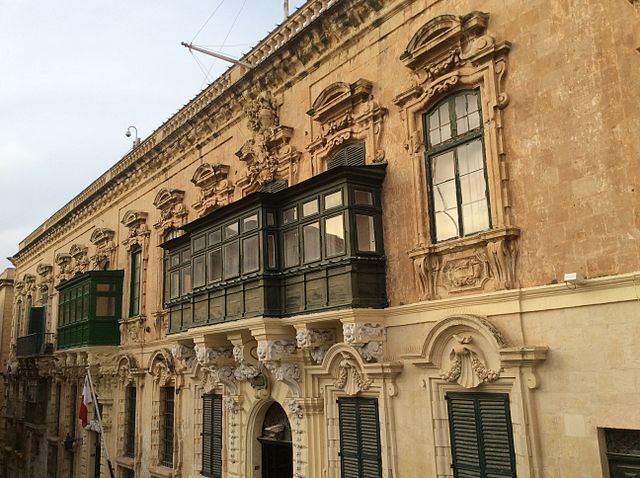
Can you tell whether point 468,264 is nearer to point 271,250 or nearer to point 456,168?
point 456,168

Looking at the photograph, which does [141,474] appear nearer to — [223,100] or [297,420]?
[297,420]

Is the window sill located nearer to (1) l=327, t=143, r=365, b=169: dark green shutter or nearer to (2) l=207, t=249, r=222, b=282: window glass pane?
(1) l=327, t=143, r=365, b=169: dark green shutter

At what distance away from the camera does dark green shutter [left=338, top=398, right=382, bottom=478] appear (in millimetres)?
10305

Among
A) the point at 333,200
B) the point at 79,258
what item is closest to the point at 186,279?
the point at 333,200

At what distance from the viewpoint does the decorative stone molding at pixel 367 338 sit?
10.2 meters

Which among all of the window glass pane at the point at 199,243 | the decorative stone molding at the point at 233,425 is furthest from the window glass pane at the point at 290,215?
the decorative stone molding at the point at 233,425

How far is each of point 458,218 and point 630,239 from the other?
2.65 m

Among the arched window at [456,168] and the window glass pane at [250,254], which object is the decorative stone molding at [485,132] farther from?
the window glass pane at [250,254]

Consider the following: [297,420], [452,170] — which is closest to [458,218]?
[452,170]

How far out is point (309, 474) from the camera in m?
11.4

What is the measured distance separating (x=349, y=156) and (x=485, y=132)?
3.19 metres

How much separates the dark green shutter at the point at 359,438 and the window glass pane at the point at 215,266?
3.92 metres

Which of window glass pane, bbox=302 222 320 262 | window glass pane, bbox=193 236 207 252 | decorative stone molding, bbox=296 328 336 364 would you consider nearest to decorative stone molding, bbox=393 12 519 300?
window glass pane, bbox=302 222 320 262

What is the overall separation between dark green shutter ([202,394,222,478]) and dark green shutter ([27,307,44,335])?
56.4 feet
